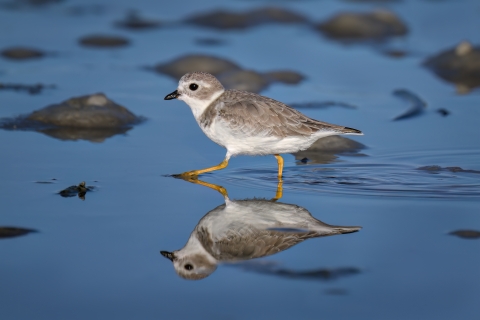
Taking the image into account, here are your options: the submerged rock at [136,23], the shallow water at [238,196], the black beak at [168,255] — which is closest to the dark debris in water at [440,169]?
the shallow water at [238,196]

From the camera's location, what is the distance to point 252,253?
18.4ft

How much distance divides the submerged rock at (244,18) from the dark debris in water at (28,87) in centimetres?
476

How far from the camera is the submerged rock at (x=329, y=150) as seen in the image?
8.39m

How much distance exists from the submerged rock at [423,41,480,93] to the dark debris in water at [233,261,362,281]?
7.18m

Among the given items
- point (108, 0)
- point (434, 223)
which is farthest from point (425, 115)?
point (108, 0)

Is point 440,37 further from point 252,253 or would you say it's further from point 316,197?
point 252,253

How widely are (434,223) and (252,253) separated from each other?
1.65 meters

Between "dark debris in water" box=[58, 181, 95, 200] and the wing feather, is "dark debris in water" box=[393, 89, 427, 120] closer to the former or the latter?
the wing feather

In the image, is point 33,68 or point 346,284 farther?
point 33,68

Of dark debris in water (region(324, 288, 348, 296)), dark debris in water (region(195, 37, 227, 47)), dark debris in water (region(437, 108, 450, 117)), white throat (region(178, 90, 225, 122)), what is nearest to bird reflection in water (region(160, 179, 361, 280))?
dark debris in water (region(324, 288, 348, 296))

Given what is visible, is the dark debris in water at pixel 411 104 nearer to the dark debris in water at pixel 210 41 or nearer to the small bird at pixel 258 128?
the small bird at pixel 258 128

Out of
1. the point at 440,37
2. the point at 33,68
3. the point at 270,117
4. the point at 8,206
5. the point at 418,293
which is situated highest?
the point at 440,37

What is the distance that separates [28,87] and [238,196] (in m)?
5.04

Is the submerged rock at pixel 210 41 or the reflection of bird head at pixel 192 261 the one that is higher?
the submerged rock at pixel 210 41
